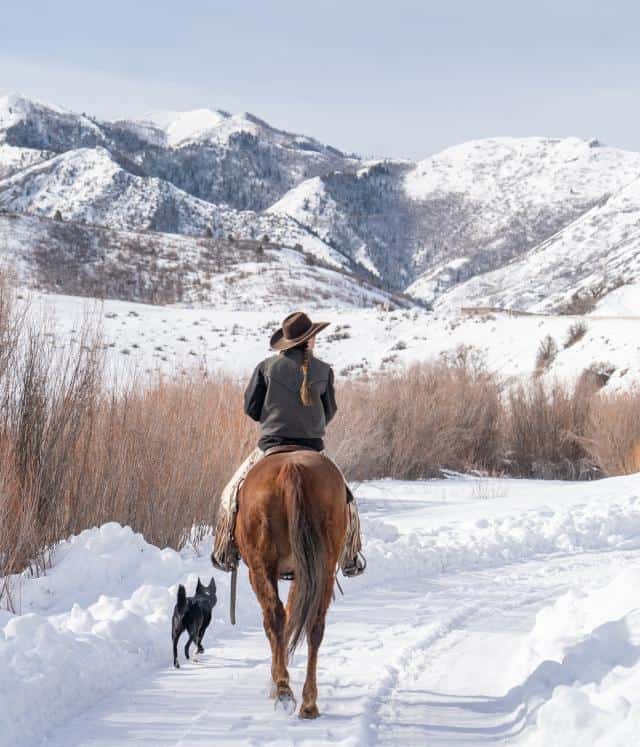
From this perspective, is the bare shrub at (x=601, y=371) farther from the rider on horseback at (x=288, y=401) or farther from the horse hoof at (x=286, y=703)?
the horse hoof at (x=286, y=703)

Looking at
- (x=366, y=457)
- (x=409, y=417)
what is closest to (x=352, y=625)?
(x=366, y=457)

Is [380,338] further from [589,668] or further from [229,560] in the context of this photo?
[589,668]

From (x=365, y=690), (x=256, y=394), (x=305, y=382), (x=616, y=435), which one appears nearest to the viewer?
(x=365, y=690)

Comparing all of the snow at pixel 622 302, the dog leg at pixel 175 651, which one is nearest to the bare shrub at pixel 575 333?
the dog leg at pixel 175 651

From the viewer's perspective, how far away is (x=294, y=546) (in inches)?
201

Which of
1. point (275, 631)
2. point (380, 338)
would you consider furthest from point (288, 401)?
point (380, 338)

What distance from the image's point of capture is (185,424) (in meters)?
10.7

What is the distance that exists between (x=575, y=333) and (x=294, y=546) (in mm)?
30763

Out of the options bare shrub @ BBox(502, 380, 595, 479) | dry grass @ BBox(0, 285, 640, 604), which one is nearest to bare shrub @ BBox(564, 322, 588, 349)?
bare shrub @ BBox(502, 380, 595, 479)

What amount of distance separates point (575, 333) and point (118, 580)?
29.0 meters

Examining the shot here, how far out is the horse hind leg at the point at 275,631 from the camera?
516 cm

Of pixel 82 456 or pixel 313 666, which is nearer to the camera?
pixel 313 666

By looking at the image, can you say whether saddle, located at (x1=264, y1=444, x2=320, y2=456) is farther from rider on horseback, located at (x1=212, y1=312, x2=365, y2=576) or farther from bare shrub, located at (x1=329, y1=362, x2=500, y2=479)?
bare shrub, located at (x1=329, y1=362, x2=500, y2=479)

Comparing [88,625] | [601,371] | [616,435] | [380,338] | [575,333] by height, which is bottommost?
[88,625]
